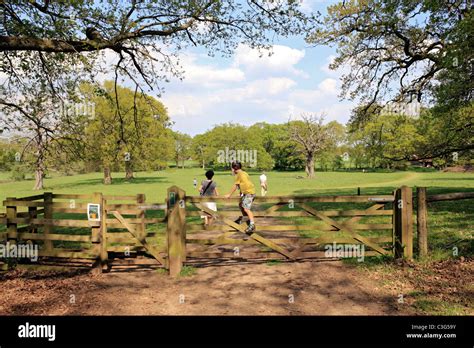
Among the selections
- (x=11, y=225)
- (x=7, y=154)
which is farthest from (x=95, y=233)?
(x=7, y=154)

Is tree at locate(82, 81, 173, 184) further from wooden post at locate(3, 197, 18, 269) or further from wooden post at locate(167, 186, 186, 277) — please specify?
wooden post at locate(167, 186, 186, 277)

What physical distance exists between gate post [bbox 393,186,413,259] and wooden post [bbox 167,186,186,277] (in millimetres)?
5199

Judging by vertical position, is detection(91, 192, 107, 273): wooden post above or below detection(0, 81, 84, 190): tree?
below

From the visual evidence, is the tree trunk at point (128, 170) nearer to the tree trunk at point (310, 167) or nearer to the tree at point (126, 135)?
the tree at point (126, 135)

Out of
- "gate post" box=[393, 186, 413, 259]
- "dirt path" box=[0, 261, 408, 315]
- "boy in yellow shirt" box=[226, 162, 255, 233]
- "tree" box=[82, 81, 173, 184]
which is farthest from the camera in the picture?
"tree" box=[82, 81, 173, 184]

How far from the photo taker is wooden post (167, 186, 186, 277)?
7.81 metres

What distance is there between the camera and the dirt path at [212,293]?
5.88 metres

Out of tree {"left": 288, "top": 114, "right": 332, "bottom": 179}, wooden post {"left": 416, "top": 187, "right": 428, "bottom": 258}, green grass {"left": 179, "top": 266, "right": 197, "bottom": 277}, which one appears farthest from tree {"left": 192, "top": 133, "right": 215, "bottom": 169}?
wooden post {"left": 416, "top": 187, "right": 428, "bottom": 258}

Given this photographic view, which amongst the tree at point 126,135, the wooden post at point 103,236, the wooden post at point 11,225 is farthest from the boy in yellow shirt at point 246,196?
the tree at point 126,135

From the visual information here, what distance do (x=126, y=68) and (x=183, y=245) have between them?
7.70 meters

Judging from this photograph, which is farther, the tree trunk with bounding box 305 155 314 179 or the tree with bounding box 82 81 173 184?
the tree trunk with bounding box 305 155 314 179

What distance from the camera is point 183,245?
26.2 feet

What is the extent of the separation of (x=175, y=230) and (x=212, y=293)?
1.86 m
